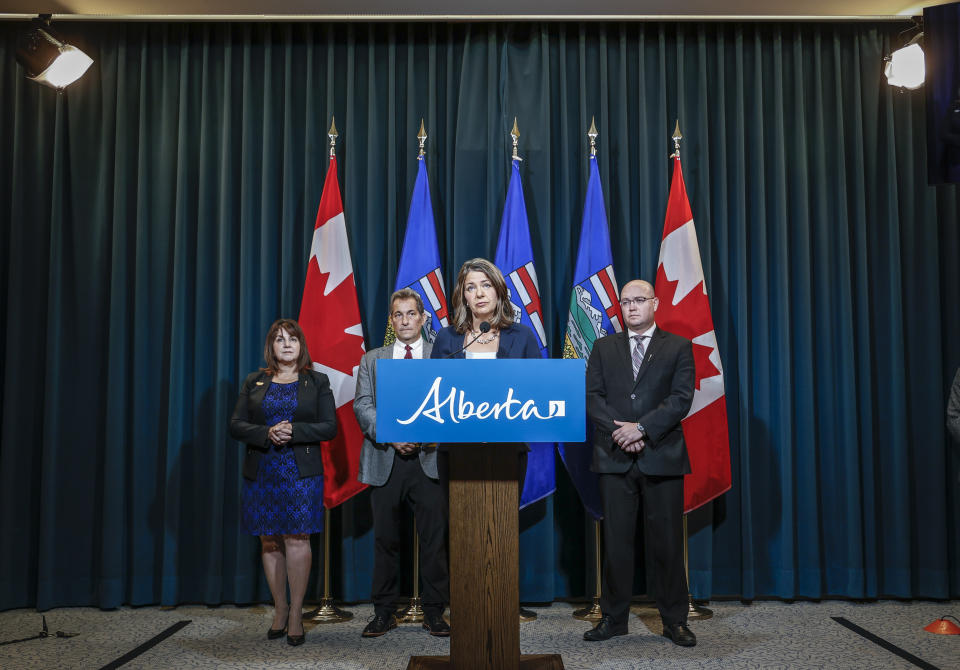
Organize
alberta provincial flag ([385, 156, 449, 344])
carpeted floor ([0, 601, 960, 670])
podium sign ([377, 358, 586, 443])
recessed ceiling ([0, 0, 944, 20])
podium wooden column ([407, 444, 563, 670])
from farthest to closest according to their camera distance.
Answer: recessed ceiling ([0, 0, 944, 20])
alberta provincial flag ([385, 156, 449, 344])
carpeted floor ([0, 601, 960, 670])
podium wooden column ([407, 444, 563, 670])
podium sign ([377, 358, 586, 443])

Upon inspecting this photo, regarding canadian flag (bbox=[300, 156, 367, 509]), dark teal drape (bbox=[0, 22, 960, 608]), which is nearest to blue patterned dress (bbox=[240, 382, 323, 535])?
canadian flag (bbox=[300, 156, 367, 509])

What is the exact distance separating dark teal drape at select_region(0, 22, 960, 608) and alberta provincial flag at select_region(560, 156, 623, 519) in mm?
250

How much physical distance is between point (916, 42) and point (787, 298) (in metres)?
1.63

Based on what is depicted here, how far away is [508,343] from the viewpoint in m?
3.20

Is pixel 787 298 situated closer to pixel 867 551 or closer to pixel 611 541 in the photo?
pixel 867 551

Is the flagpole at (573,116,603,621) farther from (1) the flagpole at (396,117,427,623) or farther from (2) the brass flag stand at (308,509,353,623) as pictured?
(2) the brass flag stand at (308,509,353,623)

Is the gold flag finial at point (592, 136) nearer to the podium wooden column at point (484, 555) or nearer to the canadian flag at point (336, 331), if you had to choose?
the canadian flag at point (336, 331)

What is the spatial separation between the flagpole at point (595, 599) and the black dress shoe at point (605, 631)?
1.22ft

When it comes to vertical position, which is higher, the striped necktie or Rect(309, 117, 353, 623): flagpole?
the striped necktie

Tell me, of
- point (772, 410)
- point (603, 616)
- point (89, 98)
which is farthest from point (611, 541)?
point (89, 98)

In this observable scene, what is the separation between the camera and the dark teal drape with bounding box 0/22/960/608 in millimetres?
4410

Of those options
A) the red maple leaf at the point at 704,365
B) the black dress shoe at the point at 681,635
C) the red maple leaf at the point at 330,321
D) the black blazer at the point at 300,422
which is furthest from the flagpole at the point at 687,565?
the red maple leaf at the point at 330,321

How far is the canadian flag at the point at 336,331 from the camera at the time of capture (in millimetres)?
4184

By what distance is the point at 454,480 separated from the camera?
2553 mm
